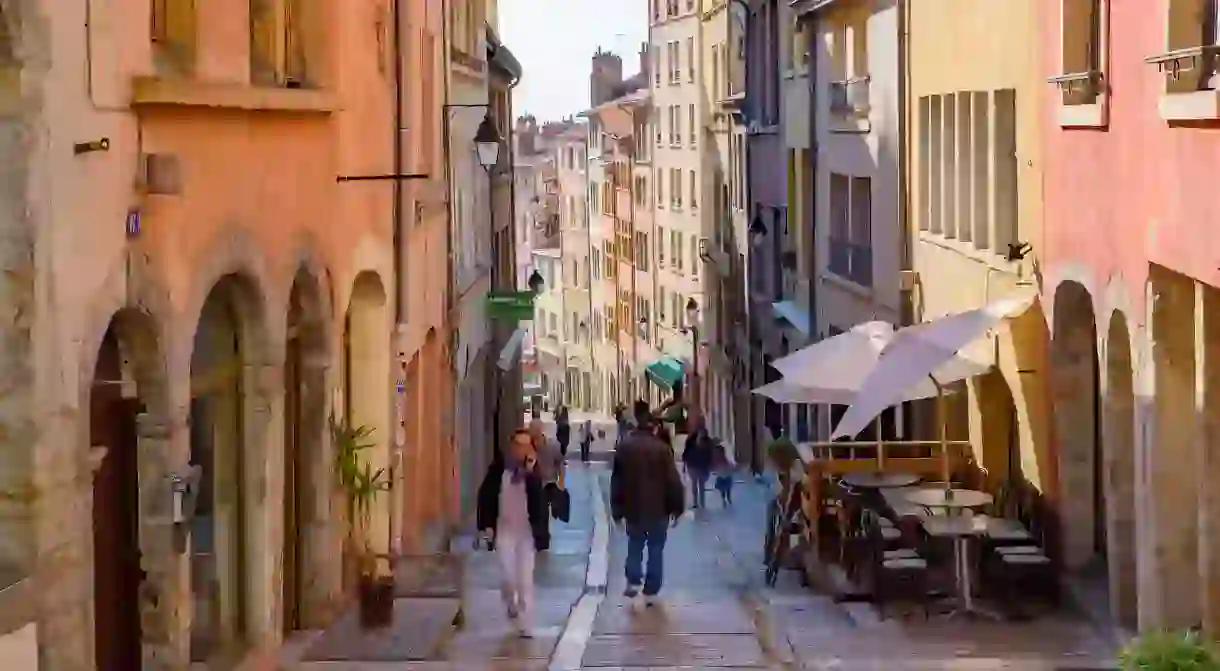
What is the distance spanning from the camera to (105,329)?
411 inches

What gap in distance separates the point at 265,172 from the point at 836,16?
58.2 ft

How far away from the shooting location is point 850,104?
93.2 ft

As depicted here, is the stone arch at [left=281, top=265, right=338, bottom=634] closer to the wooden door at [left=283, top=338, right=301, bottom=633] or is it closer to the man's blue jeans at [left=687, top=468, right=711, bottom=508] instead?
the wooden door at [left=283, top=338, right=301, bottom=633]

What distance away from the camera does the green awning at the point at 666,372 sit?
179 ft

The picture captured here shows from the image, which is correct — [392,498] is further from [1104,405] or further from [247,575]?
[1104,405]

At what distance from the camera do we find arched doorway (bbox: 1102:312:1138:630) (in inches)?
571

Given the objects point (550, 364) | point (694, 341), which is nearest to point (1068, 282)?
point (694, 341)

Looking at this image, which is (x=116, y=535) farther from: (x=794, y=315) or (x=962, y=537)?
(x=794, y=315)

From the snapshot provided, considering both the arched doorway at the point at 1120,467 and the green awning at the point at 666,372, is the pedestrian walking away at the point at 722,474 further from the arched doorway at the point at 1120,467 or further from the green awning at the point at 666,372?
the green awning at the point at 666,372

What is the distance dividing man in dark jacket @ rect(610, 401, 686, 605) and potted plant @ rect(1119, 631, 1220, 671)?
6.46 meters

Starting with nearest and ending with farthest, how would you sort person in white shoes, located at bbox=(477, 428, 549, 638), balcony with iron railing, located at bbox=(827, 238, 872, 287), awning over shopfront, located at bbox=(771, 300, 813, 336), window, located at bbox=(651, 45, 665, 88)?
person in white shoes, located at bbox=(477, 428, 549, 638) → balcony with iron railing, located at bbox=(827, 238, 872, 287) → awning over shopfront, located at bbox=(771, 300, 813, 336) → window, located at bbox=(651, 45, 665, 88)

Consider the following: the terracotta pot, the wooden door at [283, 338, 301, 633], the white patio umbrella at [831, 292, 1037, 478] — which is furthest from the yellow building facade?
the wooden door at [283, 338, 301, 633]

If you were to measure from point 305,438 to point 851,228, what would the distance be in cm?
1530

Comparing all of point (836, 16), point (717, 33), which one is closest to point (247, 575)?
point (836, 16)
